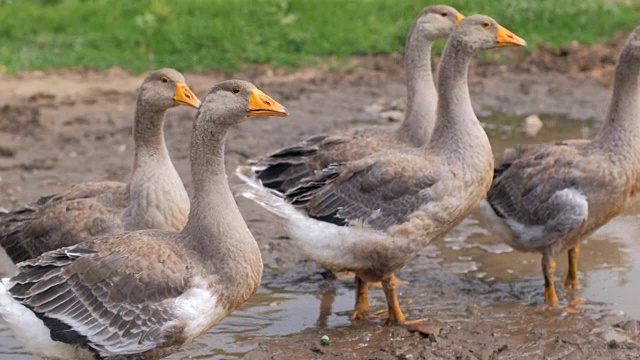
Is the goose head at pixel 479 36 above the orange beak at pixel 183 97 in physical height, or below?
above

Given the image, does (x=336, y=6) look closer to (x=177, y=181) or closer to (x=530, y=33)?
(x=530, y=33)

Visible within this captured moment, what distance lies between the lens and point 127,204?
739 cm

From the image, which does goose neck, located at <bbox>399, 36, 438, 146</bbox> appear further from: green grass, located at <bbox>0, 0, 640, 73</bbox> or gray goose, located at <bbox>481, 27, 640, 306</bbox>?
green grass, located at <bbox>0, 0, 640, 73</bbox>

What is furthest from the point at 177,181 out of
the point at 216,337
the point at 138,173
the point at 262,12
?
the point at 262,12

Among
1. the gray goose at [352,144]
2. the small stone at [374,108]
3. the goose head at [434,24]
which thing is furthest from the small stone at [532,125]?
the gray goose at [352,144]

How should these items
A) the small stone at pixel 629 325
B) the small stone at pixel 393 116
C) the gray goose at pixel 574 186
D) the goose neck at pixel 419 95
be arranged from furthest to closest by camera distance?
1. the small stone at pixel 393 116
2. the goose neck at pixel 419 95
3. the gray goose at pixel 574 186
4. the small stone at pixel 629 325

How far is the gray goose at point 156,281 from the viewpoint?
5.97 m

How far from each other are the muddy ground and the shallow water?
0.04m

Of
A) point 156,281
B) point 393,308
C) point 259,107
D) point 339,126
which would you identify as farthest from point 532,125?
point 156,281

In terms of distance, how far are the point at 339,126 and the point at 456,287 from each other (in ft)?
15.7

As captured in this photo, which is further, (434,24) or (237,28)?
(237,28)

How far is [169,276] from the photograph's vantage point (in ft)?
19.6

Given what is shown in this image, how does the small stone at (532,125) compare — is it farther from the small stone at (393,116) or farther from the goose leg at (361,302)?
the goose leg at (361,302)

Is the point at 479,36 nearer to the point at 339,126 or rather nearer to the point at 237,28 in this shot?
the point at 339,126
